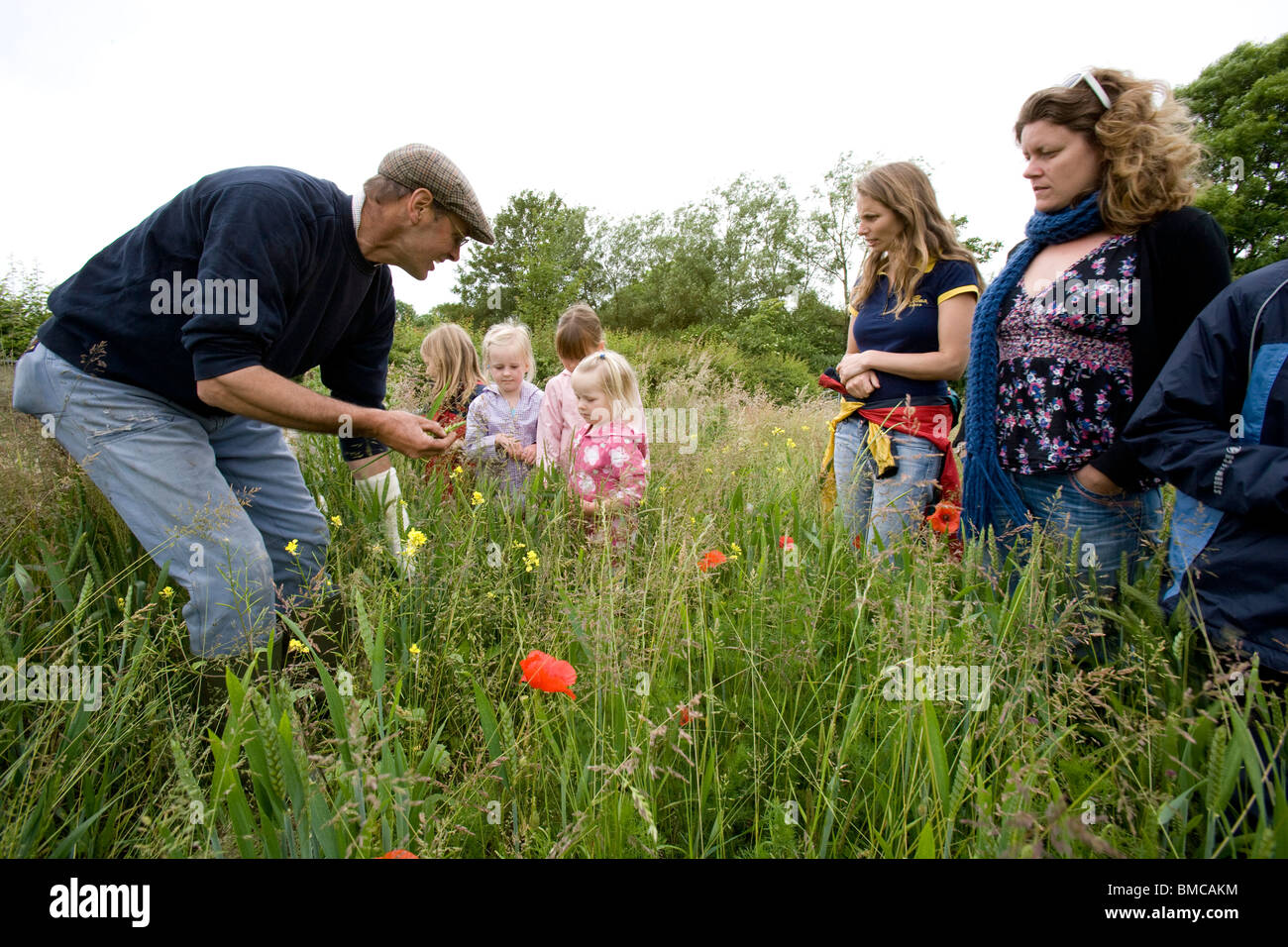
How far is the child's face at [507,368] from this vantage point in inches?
159

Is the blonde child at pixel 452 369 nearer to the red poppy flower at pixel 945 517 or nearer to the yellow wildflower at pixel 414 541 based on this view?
the yellow wildflower at pixel 414 541

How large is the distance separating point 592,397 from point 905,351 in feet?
4.57

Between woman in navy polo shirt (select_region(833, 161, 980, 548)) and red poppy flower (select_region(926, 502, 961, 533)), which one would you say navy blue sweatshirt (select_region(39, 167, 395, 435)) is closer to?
woman in navy polo shirt (select_region(833, 161, 980, 548))

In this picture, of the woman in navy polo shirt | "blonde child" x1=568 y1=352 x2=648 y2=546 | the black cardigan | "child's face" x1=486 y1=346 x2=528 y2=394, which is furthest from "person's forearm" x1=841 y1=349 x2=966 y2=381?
"child's face" x1=486 y1=346 x2=528 y2=394

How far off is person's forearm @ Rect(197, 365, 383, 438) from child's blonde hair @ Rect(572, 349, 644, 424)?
4.13 ft

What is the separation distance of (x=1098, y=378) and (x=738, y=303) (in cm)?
2730

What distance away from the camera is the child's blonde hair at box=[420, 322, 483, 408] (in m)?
4.19

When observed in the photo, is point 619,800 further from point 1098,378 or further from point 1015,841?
point 1098,378

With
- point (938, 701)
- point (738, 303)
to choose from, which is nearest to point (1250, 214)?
point (738, 303)

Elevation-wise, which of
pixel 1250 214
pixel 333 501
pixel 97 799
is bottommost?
pixel 97 799

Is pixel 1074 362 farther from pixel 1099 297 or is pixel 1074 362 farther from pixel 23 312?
pixel 23 312

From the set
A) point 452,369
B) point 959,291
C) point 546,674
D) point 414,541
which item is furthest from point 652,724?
point 452,369

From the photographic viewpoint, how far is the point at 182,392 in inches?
84.7

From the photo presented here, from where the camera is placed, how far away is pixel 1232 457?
140cm
